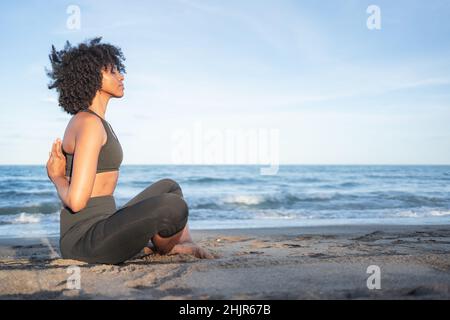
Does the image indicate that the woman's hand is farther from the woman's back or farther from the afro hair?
the afro hair

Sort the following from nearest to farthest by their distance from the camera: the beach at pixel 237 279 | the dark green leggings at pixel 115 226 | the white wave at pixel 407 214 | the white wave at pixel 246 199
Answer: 1. the beach at pixel 237 279
2. the dark green leggings at pixel 115 226
3. the white wave at pixel 407 214
4. the white wave at pixel 246 199

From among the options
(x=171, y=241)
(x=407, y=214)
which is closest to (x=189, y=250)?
(x=171, y=241)

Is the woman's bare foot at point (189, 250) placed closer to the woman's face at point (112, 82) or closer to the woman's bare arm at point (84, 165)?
the woman's bare arm at point (84, 165)

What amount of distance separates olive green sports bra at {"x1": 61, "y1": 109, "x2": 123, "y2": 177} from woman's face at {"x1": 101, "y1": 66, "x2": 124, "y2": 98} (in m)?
0.26

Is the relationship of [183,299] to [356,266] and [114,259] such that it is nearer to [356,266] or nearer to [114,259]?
[114,259]

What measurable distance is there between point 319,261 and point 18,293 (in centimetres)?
197

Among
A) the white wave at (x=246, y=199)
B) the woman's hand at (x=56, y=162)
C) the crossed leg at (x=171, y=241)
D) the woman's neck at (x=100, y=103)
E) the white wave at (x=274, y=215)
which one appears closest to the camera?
the woman's hand at (x=56, y=162)

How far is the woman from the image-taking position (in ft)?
9.36

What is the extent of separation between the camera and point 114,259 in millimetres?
3119

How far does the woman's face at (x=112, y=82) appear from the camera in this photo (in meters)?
3.29

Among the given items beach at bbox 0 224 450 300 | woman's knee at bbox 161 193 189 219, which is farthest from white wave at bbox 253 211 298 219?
woman's knee at bbox 161 193 189 219

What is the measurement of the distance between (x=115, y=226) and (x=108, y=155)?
0.49 m

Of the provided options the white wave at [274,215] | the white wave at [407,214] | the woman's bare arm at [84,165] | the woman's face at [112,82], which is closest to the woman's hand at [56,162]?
the woman's bare arm at [84,165]

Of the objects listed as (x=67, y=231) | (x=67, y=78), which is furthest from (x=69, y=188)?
(x=67, y=78)
